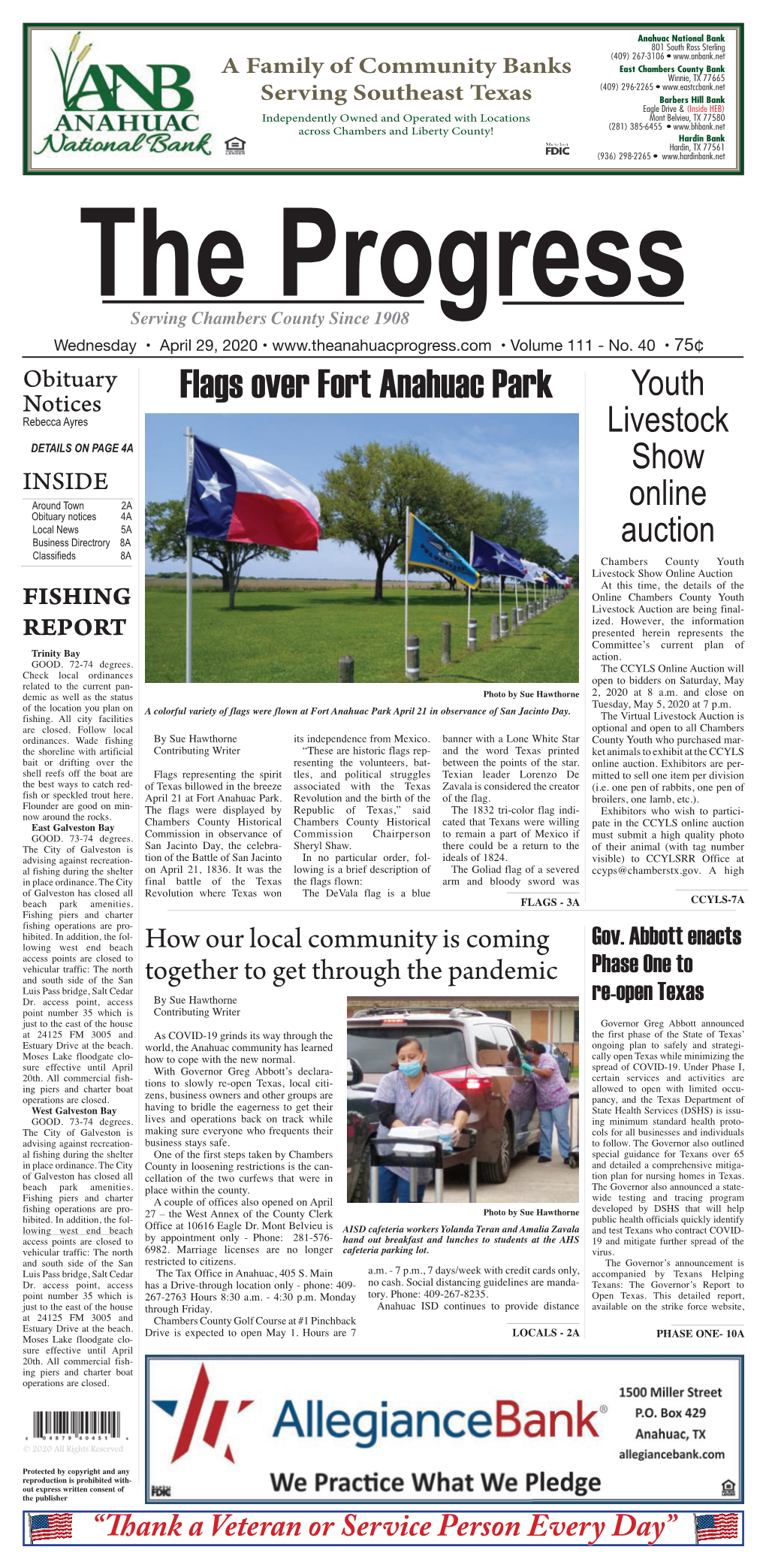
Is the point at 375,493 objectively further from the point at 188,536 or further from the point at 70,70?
the point at 70,70

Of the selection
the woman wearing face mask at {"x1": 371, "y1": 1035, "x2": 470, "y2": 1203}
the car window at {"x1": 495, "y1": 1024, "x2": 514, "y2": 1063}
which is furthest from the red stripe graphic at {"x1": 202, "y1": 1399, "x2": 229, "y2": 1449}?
the car window at {"x1": 495, "y1": 1024, "x2": 514, "y2": 1063}

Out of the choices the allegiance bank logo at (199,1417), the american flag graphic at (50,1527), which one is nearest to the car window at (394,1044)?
the allegiance bank logo at (199,1417)

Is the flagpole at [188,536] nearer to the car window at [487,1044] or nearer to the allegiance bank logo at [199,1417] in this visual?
the car window at [487,1044]

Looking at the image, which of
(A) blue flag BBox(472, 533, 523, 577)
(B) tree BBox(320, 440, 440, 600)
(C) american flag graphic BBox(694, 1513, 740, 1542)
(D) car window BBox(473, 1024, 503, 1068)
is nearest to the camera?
(C) american flag graphic BBox(694, 1513, 740, 1542)

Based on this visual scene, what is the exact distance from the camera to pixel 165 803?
7543mm

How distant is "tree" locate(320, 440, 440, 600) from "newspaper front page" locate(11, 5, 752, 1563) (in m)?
0.64

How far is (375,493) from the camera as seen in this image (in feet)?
29.2

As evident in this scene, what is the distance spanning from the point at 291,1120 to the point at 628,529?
14.7ft

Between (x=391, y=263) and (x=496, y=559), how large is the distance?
337 centimetres

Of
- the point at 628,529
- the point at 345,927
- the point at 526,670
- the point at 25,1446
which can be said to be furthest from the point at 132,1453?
the point at 628,529

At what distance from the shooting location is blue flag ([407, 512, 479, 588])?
901 centimetres

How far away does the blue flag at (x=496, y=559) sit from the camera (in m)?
10.1

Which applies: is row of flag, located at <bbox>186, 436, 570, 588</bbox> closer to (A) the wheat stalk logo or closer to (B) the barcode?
(A) the wheat stalk logo

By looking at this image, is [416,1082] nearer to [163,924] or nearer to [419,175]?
[163,924]
